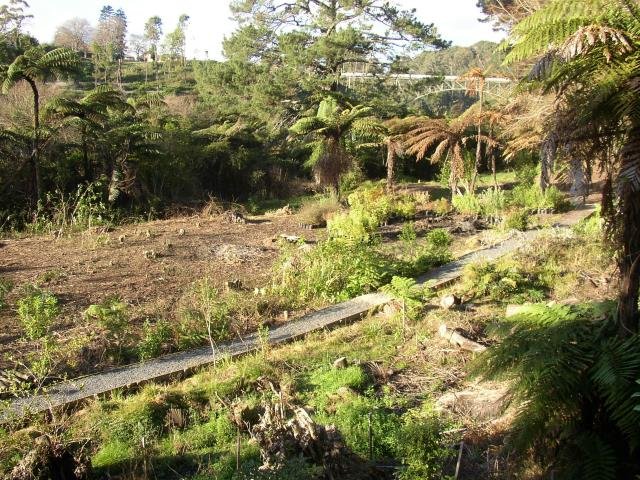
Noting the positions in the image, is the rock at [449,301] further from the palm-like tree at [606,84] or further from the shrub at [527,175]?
the shrub at [527,175]

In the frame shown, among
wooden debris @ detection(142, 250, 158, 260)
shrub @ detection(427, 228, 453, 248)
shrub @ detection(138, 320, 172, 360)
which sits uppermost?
shrub @ detection(427, 228, 453, 248)

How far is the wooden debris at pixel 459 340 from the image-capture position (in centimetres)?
560

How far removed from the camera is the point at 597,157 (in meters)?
3.12

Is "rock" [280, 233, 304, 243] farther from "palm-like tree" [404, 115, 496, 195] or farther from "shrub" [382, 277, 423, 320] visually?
"palm-like tree" [404, 115, 496, 195]

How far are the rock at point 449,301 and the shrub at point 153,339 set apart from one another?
337 cm

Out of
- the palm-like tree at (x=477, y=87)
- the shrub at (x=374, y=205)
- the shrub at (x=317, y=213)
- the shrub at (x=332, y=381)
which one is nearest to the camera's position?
the shrub at (x=332, y=381)

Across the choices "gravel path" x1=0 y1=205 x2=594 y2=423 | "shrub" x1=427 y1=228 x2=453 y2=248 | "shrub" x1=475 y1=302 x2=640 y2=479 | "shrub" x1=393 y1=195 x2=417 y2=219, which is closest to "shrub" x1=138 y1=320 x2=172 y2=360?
"gravel path" x1=0 y1=205 x2=594 y2=423

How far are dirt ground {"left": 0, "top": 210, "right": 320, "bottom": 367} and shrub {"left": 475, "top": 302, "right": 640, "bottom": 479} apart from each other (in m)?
4.54

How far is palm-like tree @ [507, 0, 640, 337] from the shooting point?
8.97 feet

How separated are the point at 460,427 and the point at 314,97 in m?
17.3

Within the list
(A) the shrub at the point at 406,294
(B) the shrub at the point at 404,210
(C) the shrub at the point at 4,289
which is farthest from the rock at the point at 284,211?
(A) the shrub at the point at 406,294

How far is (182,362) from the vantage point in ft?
18.6

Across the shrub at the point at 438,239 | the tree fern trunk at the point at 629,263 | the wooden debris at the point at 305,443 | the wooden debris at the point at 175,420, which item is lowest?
the wooden debris at the point at 175,420

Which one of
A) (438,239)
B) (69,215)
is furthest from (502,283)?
(69,215)
